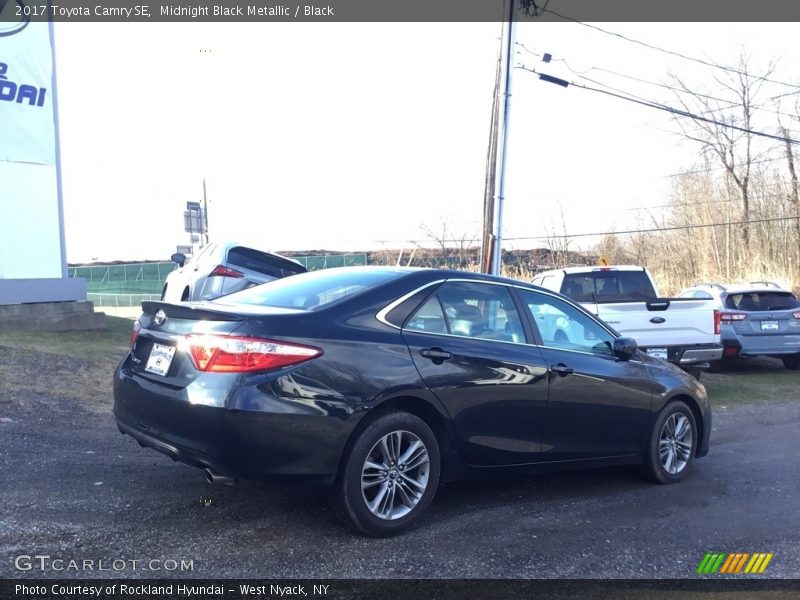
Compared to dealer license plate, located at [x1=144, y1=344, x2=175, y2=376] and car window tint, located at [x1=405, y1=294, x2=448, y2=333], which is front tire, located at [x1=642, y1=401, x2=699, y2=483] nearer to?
car window tint, located at [x1=405, y1=294, x2=448, y2=333]

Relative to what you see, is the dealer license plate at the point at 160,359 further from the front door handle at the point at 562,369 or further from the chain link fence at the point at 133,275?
the chain link fence at the point at 133,275

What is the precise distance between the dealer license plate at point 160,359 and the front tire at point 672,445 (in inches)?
146

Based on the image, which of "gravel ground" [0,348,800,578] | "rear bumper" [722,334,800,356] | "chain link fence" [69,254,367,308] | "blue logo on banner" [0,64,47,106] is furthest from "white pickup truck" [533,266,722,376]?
"chain link fence" [69,254,367,308]

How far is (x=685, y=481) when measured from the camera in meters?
Answer: 6.28

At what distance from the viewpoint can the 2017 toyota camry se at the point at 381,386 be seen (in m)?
4.18

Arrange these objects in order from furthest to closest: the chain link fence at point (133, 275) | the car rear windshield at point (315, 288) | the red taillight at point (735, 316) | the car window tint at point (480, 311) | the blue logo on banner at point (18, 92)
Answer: the chain link fence at point (133, 275), the red taillight at point (735, 316), the blue logo on banner at point (18, 92), the car window tint at point (480, 311), the car rear windshield at point (315, 288)

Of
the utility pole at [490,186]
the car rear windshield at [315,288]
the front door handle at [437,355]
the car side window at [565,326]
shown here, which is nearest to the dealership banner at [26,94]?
the utility pole at [490,186]

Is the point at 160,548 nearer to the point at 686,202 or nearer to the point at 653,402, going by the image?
the point at 653,402

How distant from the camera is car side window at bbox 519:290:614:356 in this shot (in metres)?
5.59

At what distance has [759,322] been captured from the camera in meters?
13.4

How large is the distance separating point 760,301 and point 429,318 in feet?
35.1

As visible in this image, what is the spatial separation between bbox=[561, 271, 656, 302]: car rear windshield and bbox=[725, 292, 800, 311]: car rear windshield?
2.56 metres

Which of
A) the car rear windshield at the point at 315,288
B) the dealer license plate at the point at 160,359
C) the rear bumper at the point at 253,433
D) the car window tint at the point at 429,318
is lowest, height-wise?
the rear bumper at the point at 253,433

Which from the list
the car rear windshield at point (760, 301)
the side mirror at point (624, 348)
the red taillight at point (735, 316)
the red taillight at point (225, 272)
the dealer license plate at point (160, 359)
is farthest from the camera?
the car rear windshield at point (760, 301)
